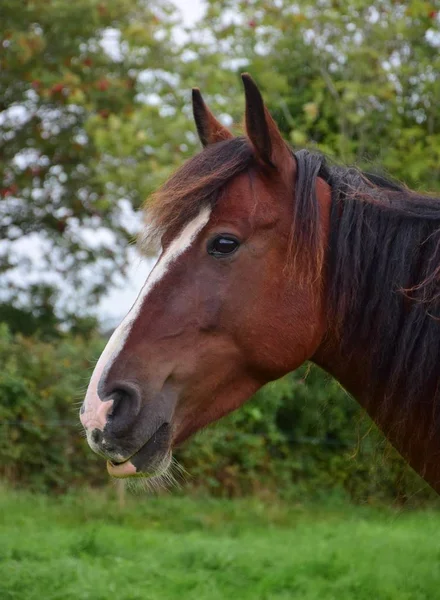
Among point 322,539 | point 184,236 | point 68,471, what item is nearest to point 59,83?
point 68,471

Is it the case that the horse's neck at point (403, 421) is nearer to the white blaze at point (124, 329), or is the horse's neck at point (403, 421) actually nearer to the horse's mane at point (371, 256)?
the horse's mane at point (371, 256)

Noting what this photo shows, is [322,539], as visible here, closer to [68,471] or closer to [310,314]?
[68,471]

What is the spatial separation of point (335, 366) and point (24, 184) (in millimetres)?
11584

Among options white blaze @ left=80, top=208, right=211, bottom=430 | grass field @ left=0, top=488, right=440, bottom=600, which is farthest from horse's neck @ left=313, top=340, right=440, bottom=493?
grass field @ left=0, top=488, right=440, bottom=600

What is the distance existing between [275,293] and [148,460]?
28.7 inches

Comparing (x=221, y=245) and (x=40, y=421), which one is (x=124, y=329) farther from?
(x=40, y=421)

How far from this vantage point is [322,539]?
Answer: 6.36 m

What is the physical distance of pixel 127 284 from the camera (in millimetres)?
14891

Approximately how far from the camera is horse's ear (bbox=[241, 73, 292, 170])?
8.85 feet

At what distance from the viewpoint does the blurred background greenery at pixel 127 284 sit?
16.8 ft

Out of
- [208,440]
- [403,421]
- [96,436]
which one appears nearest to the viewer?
[96,436]

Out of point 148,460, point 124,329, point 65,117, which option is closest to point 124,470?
point 148,460

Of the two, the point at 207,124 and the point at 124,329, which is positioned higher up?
the point at 207,124

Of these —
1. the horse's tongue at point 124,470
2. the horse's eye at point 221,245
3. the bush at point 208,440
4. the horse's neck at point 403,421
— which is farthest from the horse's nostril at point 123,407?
the bush at point 208,440
